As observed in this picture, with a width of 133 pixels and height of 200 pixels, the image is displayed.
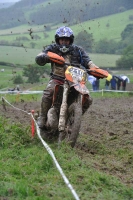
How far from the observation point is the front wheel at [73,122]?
680 centimetres

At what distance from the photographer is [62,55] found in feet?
25.3

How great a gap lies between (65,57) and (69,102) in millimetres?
846

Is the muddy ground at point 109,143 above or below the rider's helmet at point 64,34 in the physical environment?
below

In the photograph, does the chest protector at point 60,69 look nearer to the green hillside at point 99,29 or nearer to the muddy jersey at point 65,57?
the muddy jersey at point 65,57

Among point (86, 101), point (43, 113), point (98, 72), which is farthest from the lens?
point (43, 113)

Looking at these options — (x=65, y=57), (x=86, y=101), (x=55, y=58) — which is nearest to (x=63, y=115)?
(x=86, y=101)

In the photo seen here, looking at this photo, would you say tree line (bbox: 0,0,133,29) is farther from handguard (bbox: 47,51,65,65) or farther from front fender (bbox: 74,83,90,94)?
front fender (bbox: 74,83,90,94)

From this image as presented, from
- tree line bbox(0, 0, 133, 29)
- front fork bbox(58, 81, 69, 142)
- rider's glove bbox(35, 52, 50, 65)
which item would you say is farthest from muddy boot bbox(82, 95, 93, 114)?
tree line bbox(0, 0, 133, 29)

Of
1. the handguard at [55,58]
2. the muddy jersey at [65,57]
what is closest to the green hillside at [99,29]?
the muddy jersey at [65,57]

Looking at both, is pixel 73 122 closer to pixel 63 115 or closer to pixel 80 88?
pixel 63 115

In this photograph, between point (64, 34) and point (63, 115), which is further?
point (64, 34)

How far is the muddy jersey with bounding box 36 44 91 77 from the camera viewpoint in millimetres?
7520

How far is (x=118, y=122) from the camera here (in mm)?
11031

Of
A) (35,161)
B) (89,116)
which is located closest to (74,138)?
(35,161)
